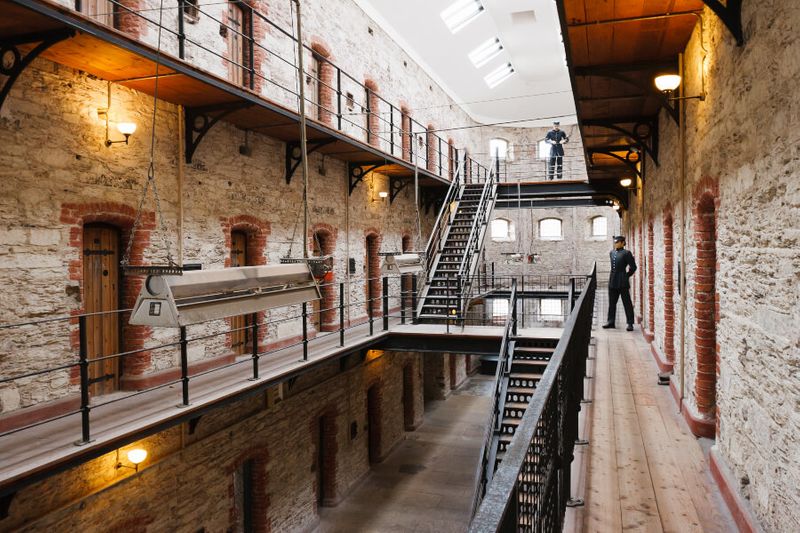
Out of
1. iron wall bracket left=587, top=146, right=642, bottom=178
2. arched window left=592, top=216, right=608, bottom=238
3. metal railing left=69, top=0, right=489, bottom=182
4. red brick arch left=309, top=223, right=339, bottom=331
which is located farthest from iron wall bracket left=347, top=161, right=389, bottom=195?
arched window left=592, top=216, right=608, bottom=238

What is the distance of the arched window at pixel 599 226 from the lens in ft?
75.2

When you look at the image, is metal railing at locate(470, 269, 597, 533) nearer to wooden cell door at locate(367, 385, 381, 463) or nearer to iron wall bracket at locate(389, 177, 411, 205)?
wooden cell door at locate(367, 385, 381, 463)

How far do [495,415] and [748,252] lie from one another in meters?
5.05

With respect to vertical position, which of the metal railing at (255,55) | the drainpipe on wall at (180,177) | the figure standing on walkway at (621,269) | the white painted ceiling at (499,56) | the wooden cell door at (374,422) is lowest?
the wooden cell door at (374,422)

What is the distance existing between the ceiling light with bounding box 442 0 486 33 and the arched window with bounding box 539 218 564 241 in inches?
411

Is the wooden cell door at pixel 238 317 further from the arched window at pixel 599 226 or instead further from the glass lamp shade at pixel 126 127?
the arched window at pixel 599 226

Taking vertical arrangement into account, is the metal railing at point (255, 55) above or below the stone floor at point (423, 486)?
above

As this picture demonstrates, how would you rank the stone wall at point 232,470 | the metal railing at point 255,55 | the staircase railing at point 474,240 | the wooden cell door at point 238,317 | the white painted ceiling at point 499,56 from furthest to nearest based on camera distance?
the white painted ceiling at point 499,56 → the staircase railing at point 474,240 → the wooden cell door at point 238,317 → the metal railing at point 255,55 → the stone wall at point 232,470

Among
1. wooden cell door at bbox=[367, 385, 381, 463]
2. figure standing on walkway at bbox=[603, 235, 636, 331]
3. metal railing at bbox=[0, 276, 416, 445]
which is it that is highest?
figure standing on walkway at bbox=[603, 235, 636, 331]

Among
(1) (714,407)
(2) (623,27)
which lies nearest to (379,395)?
(1) (714,407)

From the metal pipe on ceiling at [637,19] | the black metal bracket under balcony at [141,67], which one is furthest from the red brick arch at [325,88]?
the metal pipe on ceiling at [637,19]

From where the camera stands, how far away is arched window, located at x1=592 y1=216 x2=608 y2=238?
75.2 feet

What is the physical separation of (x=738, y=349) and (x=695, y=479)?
0.98 metres

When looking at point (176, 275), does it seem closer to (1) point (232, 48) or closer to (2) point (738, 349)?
(2) point (738, 349)
